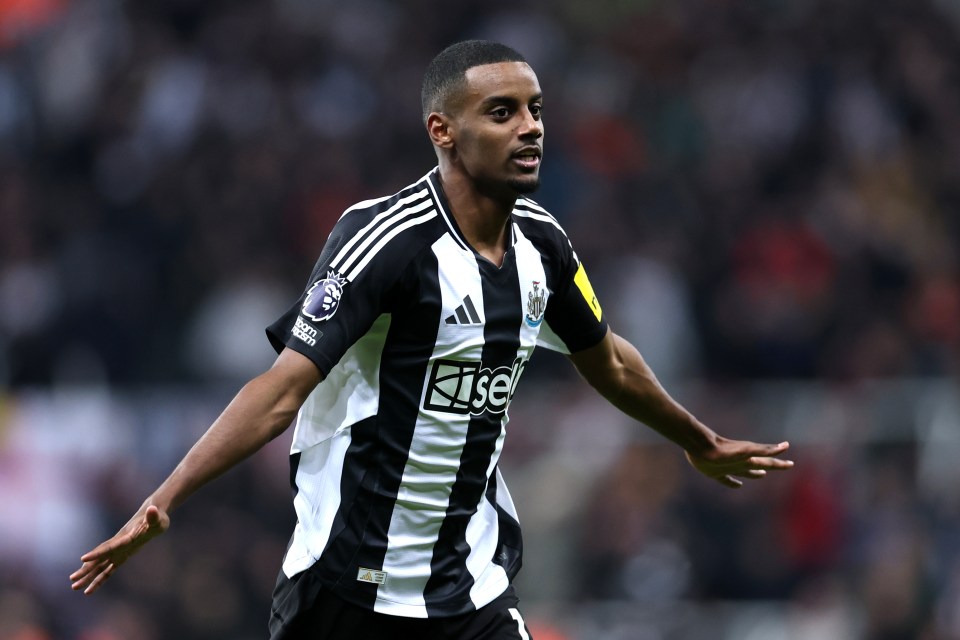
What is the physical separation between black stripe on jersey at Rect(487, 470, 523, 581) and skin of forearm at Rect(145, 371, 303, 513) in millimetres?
846

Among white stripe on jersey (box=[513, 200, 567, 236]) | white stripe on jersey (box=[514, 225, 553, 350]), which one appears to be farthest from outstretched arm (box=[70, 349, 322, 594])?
white stripe on jersey (box=[513, 200, 567, 236])

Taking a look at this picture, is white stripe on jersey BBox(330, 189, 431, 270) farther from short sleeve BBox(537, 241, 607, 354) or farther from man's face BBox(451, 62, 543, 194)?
short sleeve BBox(537, 241, 607, 354)

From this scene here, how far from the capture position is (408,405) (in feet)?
16.0

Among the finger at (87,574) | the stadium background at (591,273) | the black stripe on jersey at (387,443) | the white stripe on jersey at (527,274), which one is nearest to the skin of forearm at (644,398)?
the white stripe on jersey at (527,274)

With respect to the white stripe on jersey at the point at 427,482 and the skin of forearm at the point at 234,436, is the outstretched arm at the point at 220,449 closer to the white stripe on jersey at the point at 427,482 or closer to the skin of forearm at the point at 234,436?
the skin of forearm at the point at 234,436

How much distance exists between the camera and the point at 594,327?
539 centimetres

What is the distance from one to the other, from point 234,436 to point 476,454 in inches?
32.5

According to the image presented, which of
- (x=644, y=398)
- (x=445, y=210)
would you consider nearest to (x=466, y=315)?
(x=445, y=210)

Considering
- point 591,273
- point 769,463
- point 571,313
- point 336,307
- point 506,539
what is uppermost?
point 336,307

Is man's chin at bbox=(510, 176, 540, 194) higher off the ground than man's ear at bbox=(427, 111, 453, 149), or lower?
lower

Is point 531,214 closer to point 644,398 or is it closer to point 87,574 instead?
point 644,398

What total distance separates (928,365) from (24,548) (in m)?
5.86

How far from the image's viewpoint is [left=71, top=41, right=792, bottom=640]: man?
189 inches

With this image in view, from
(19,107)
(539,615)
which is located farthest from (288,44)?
(539,615)
